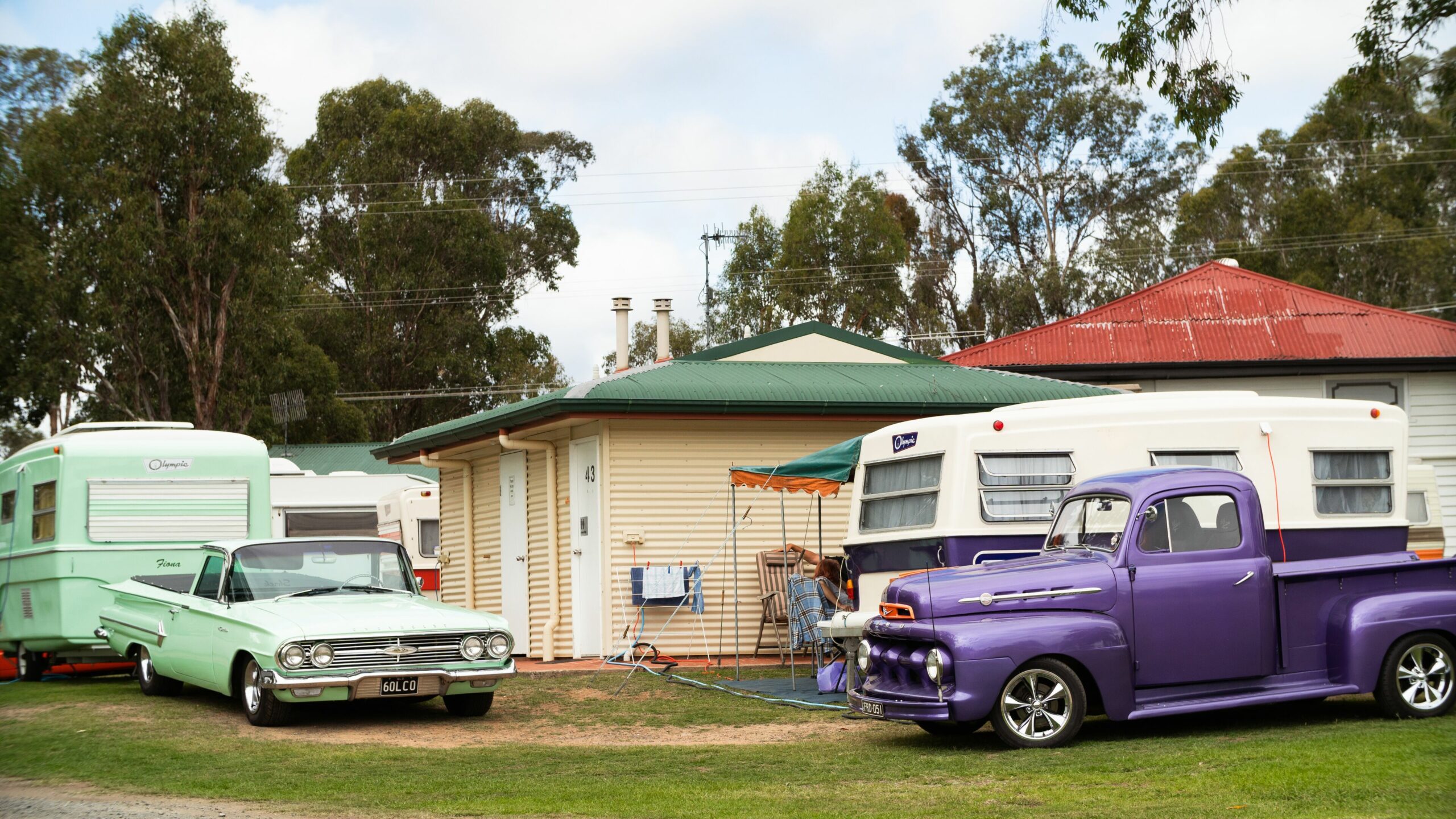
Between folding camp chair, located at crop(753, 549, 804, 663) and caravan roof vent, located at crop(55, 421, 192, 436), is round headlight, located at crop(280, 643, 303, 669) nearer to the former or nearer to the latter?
caravan roof vent, located at crop(55, 421, 192, 436)

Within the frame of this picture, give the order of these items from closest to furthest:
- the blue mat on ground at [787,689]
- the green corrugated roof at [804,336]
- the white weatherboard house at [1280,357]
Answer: the blue mat on ground at [787,689] → the green corrugated roof at [804,336] → the white weatherboard house at [1280,357]

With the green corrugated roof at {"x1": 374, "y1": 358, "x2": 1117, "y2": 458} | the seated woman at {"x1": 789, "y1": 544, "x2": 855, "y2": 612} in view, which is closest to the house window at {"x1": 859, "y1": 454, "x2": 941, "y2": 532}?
the seated woman at {"x1": 789, "y1": 544, "x2": 855, "y2": 612}

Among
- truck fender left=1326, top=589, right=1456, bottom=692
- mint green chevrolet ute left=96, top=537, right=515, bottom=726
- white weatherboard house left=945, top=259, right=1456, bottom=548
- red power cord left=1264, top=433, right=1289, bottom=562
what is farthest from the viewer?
white weatherboard house left=945, top=259, right=1456, bottom=548

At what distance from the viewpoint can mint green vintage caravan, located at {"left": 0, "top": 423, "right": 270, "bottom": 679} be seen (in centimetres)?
1504

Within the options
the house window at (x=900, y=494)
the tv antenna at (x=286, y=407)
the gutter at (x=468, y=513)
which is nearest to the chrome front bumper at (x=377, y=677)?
the house window at (x=900, y=494)

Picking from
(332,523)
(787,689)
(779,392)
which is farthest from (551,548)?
(332,523)

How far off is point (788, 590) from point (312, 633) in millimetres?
5571

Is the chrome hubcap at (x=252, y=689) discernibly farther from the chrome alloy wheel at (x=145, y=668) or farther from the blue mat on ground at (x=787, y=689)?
the blue mat on ground at (x=787, y=689)

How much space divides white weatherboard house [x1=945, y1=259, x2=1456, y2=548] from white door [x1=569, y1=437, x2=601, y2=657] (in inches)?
432

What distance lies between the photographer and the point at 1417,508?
15.3 metres

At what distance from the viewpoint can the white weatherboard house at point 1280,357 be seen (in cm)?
2634

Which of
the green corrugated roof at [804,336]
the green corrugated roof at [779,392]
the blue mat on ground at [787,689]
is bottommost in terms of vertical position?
the blue mat on ground at [787,689]

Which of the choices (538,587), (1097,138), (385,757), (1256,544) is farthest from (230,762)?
(1097,138)

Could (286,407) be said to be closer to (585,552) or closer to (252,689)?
(585,552)
